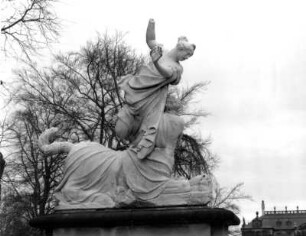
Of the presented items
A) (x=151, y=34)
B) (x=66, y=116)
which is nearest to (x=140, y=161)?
(x=151, y=34)

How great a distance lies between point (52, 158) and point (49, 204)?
199cm

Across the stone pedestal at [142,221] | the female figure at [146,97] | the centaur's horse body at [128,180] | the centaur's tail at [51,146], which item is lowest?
the stone pedestal at [142,221]

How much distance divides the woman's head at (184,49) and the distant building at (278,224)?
9137 cm

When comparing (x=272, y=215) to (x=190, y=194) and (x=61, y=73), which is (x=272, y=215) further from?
(x=190, y=194)

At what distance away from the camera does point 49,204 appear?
23984 millimetres

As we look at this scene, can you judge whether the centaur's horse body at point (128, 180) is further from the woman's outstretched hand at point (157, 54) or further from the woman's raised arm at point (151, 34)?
the woman's raised arm at point (151, 34)

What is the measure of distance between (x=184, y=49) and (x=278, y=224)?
10263cm

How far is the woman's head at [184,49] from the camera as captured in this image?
32.4 feet

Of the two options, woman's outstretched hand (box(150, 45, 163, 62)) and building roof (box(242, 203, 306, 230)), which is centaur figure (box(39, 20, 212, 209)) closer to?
woman's outstretched hand (box(150, 45, 163, 62))

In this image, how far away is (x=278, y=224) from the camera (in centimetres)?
10838

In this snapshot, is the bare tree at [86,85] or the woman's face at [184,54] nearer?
the woman's face at [184,54]

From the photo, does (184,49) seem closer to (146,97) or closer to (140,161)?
(146,97)

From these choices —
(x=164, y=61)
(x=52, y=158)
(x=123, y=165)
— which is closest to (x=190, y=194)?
(x=123, y=165)

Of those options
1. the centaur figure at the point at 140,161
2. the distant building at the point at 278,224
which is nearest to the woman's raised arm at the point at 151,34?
the centaur figure at the point at 140,161
